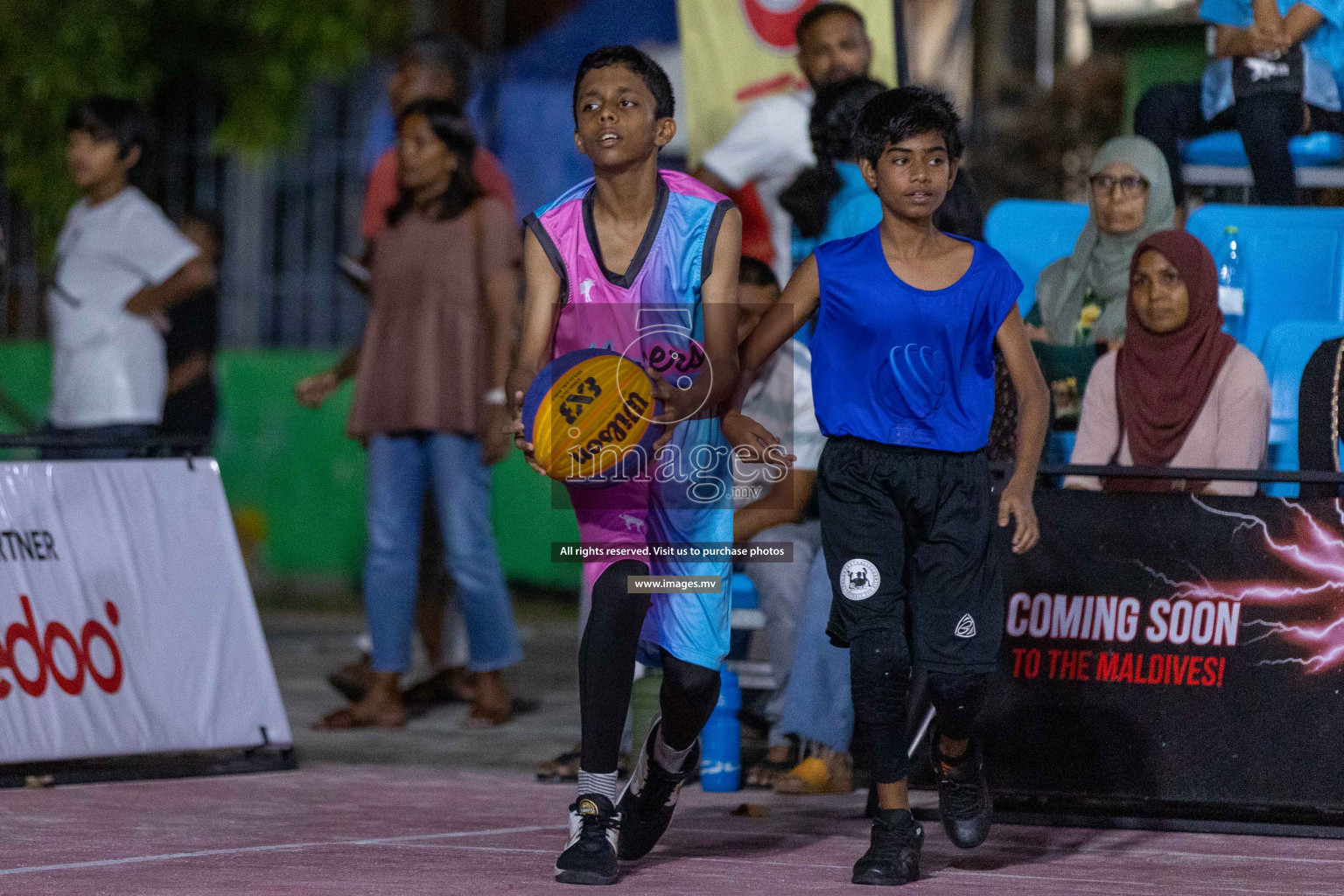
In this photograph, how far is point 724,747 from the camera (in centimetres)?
654

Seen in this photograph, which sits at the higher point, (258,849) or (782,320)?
(782,320)

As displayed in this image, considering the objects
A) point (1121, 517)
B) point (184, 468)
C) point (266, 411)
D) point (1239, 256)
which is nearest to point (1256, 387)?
point (1121, 517)

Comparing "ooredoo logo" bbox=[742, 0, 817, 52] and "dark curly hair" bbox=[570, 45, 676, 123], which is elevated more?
"ooredoo logo" bbox=[742, 0, 817, 52]

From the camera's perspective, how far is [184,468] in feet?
22.4

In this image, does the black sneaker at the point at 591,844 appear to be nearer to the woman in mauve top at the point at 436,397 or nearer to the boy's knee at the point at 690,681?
the boy's knee at the point at 690,681

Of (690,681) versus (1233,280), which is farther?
(1233,280)

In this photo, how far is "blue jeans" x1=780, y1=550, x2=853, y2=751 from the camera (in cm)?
640

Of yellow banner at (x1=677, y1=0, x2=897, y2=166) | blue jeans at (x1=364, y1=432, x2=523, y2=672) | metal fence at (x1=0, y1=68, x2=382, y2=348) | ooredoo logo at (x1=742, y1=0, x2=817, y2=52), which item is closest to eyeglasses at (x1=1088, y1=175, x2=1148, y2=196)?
yellow banner at (x1=677, y1=0, x2=897, y2=166)

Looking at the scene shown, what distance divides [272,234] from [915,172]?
10.2m

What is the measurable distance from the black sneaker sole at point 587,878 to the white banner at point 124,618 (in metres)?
2.29

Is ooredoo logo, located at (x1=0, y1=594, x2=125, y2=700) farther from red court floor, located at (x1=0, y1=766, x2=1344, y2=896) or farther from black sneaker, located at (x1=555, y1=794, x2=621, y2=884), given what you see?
black sneaker, located at (x1=555, y1=794, x2=621, y2=884)

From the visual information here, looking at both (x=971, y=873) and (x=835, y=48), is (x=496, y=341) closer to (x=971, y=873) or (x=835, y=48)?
(x=835, y=48)

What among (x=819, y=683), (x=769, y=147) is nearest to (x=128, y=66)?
(x=769, y=147)

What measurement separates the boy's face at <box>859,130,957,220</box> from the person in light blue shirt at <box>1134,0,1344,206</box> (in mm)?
2954
